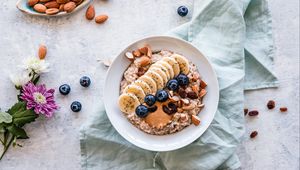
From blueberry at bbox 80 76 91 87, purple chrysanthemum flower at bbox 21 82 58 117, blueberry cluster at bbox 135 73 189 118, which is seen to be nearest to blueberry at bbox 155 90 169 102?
Answer: blueberry cluster at bbox 135 73 189 118

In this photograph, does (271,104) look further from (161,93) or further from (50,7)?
(50,7)

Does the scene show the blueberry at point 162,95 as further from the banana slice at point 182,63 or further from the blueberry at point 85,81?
the blueberry at point 85,81

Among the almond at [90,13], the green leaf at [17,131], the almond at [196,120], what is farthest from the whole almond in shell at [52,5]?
the almond at [196,120]

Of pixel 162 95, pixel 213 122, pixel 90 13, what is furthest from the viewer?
pixel 90 13

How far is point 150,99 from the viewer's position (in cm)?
191

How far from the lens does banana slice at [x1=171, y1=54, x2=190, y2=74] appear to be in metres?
1.97

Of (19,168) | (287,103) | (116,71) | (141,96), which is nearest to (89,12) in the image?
(116,71)

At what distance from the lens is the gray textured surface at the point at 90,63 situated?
2135 millimetres

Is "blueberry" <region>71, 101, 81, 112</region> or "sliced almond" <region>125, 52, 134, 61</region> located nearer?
"sliced almond" <region>125, 52, 134, 61</region>

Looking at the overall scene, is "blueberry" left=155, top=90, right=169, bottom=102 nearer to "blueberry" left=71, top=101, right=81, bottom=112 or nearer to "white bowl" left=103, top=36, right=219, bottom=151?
"white bowl" left=103, top=36, right=219, bottom=151

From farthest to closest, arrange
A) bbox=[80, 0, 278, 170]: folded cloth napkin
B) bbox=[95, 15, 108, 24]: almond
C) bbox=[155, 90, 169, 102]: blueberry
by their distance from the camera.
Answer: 1. bbox=[95, 15, 108, 24]: almond
2. bbox=[80, 0, 278, 170]: folded cloth napkin
3. bbox=[155, 90, 169, 102]: blueberry

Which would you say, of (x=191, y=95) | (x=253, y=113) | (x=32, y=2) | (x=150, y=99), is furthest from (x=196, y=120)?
(x=32, y=2)

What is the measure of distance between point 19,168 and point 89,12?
0.74 metres

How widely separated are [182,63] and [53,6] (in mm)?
629
